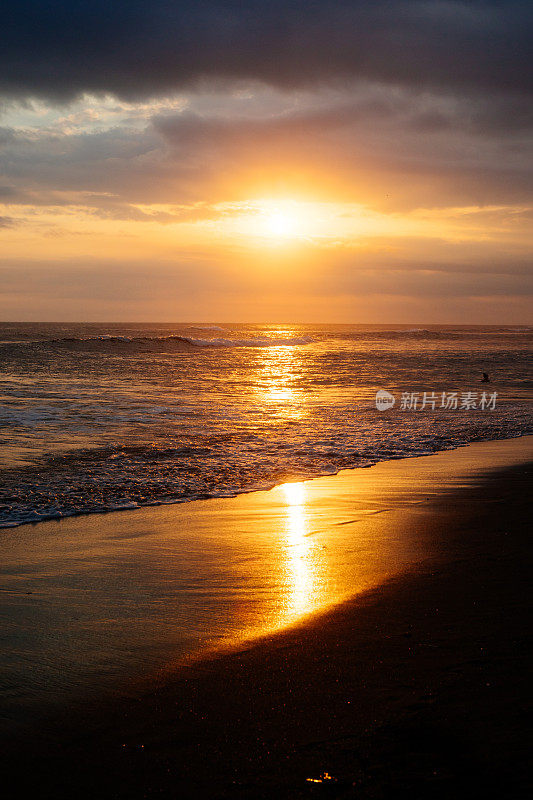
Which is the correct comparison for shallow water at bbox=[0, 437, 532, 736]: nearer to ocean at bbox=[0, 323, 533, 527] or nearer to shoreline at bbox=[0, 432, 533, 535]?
shoreline at bbox=[0, 432, 533, 535]


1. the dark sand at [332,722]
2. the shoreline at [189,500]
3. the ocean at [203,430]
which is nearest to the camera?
the dark sand at [332,722]

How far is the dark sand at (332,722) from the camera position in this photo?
245 centimetres

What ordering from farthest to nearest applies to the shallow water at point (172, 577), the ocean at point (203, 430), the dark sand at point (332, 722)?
the ocean at point (203, 430) → the shallow water at point (172, 577) → the dark sand at point (332, 722)

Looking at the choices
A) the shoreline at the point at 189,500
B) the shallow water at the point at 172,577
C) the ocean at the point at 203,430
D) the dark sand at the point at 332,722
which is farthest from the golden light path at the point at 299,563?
the ocean at the point at 203,430

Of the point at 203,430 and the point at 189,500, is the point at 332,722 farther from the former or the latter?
the point at 203,430

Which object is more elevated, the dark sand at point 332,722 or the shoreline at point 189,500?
the dark sand at point 332,722

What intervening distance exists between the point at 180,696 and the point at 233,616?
1011mm

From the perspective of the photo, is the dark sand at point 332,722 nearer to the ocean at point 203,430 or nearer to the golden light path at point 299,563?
the golden light path at point 299,563

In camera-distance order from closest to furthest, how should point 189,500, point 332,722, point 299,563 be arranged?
point 332,722 < point 299,563 < point 189,500

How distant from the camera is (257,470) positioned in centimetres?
955

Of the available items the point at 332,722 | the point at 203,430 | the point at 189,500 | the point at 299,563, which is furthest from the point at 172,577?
the point at 203,430

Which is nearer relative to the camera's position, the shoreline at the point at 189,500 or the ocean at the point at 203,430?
the shoreline at the point at 189,500

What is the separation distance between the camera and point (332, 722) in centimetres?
281

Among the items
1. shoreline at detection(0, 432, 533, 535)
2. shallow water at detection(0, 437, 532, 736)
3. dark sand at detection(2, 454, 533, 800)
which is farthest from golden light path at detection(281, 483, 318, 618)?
shoreline at detection(0, 432, 533, 535)
